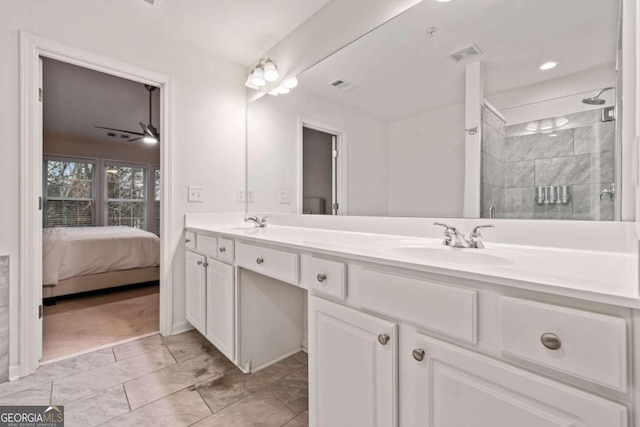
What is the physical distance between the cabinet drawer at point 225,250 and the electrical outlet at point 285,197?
654 millimetres

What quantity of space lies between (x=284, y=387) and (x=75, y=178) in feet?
19.8

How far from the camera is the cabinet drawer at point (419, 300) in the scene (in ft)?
2.29

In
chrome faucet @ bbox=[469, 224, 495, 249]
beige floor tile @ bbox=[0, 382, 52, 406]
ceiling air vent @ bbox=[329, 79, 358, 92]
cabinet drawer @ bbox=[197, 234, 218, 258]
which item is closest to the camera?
chrome faucet @ bbox=[469, 224, 495, 249]

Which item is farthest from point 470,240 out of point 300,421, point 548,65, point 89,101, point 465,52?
point 89,101

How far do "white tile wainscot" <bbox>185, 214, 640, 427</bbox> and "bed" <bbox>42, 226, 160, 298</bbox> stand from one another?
2.64 meters

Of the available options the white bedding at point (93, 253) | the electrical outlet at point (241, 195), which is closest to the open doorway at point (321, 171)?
the electrical outlet at point (241, 195)

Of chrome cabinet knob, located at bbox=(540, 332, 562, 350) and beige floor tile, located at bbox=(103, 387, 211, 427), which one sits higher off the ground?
chrome cabinet knob, located at bbox=(540, 332, 562, 350)

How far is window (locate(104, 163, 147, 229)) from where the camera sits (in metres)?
5.74

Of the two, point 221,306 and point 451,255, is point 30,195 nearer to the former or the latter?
point 221,306

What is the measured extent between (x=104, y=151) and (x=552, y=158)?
270 inches

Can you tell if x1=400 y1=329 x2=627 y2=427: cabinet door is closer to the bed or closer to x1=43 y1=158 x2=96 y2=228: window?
the bed

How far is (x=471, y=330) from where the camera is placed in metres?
0.69

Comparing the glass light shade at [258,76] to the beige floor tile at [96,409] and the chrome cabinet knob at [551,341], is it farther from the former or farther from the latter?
the chrome cabinet knob at [551,341]

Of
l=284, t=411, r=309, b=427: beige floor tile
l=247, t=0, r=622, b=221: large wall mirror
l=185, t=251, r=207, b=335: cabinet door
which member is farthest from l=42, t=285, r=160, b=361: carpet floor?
l=247, t=0, r=622, b=221: large wall mirror
